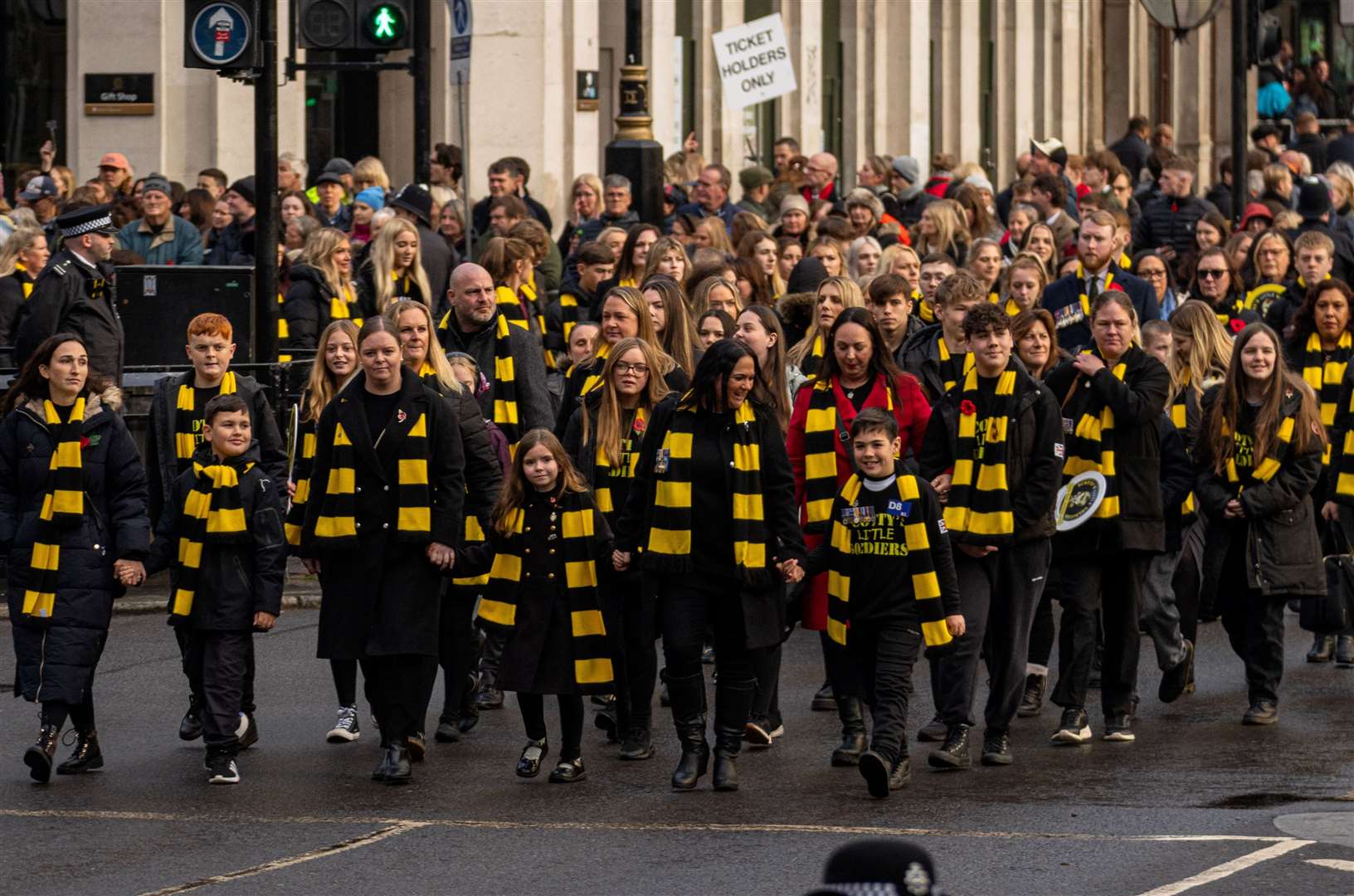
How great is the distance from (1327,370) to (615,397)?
181 inches

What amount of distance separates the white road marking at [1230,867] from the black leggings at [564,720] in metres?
2.71

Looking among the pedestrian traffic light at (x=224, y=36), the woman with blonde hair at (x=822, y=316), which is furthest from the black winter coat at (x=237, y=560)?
the pedestrian traffic light at (x=224, y=36)

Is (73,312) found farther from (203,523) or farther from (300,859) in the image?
(300,859)

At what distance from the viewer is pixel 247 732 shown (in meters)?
12.0

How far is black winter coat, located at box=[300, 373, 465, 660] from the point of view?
11266 mm

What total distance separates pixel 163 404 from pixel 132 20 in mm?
14558

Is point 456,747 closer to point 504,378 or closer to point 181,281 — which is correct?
point 504,378

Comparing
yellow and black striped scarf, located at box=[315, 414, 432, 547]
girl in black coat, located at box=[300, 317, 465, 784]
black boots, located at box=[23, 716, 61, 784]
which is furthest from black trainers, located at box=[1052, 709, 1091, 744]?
black boots, located at box=[23, 716, 61, 784]

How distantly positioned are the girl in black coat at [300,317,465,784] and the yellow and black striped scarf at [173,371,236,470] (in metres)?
1.01

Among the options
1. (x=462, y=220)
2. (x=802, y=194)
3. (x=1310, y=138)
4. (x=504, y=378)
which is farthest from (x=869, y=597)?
(x=1310, y=138)

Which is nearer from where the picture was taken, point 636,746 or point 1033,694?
point 636,746

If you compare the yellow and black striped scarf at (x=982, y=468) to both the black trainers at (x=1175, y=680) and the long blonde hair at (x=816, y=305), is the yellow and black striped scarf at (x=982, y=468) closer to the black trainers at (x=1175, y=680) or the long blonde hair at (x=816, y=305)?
the long blonde hair at (x=816, y=305)

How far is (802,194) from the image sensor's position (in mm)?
24250

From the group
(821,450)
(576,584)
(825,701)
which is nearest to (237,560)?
(576,584)
